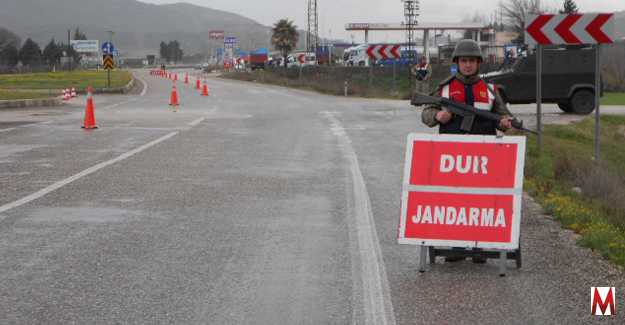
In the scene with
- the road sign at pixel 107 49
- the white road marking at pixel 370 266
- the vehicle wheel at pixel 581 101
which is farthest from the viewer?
the road sign at pixel 107 49

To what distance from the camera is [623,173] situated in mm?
17109

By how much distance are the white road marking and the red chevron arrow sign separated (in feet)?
13.9

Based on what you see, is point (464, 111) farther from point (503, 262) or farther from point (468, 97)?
point (503, 262)

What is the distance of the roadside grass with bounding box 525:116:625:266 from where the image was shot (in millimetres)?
8281

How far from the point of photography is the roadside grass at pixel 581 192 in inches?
326

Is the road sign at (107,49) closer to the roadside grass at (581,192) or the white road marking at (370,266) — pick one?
the roadside grass at (581,192)

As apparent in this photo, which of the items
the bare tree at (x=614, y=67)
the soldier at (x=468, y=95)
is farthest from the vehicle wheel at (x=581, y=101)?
the bare tree at (x=614, y=67)

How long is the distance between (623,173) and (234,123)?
32.1ft

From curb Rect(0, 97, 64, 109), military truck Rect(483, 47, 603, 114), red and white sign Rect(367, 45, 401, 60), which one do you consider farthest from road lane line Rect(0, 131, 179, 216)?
red and white sign Rect(367, 45, 401, 60)

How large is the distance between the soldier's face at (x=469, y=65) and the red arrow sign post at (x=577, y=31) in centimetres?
653

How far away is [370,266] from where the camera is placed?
724cm

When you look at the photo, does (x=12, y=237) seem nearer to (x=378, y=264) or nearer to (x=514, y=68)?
(x=378, y=264)

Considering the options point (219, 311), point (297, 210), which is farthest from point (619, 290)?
point (297, 210)

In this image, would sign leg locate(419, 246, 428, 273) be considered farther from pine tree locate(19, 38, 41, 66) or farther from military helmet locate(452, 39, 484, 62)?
pine tree locate(19, 38, 41, 66)
